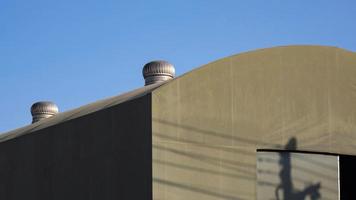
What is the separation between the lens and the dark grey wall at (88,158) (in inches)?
511

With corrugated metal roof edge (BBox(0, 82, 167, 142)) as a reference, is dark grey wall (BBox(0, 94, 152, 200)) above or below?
below

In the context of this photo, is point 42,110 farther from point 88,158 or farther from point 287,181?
point 287,181

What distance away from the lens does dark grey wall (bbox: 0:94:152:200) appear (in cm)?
1298

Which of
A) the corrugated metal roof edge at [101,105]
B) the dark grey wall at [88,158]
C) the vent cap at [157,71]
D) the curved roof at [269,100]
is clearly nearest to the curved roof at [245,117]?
the curved roof at [269,100]

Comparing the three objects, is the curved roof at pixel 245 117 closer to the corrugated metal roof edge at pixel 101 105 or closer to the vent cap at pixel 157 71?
the corrugated metal roof edge at pixel 101 105

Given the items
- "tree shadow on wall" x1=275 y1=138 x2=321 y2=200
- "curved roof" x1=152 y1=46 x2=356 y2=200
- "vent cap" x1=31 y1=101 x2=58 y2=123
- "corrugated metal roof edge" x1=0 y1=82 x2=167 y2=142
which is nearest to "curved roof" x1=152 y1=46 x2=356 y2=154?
"curved roof" x1=152 y1=46 x2=356 y2=200

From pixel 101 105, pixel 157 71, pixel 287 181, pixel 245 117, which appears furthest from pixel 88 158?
pixel 157 71

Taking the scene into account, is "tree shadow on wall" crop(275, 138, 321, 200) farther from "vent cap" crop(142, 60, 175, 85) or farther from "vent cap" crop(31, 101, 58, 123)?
"vent cap" crop(31, 101, 58, 123)

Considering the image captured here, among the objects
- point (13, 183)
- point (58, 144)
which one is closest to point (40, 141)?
point (58, 144)

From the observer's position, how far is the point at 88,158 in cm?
1466

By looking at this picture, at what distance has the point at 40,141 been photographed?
54.6 feet

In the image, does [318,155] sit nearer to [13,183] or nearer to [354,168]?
[354,168]

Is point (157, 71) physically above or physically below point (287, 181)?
above

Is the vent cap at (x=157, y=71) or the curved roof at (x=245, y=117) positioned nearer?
the curved roof at (x=245, y=117)
